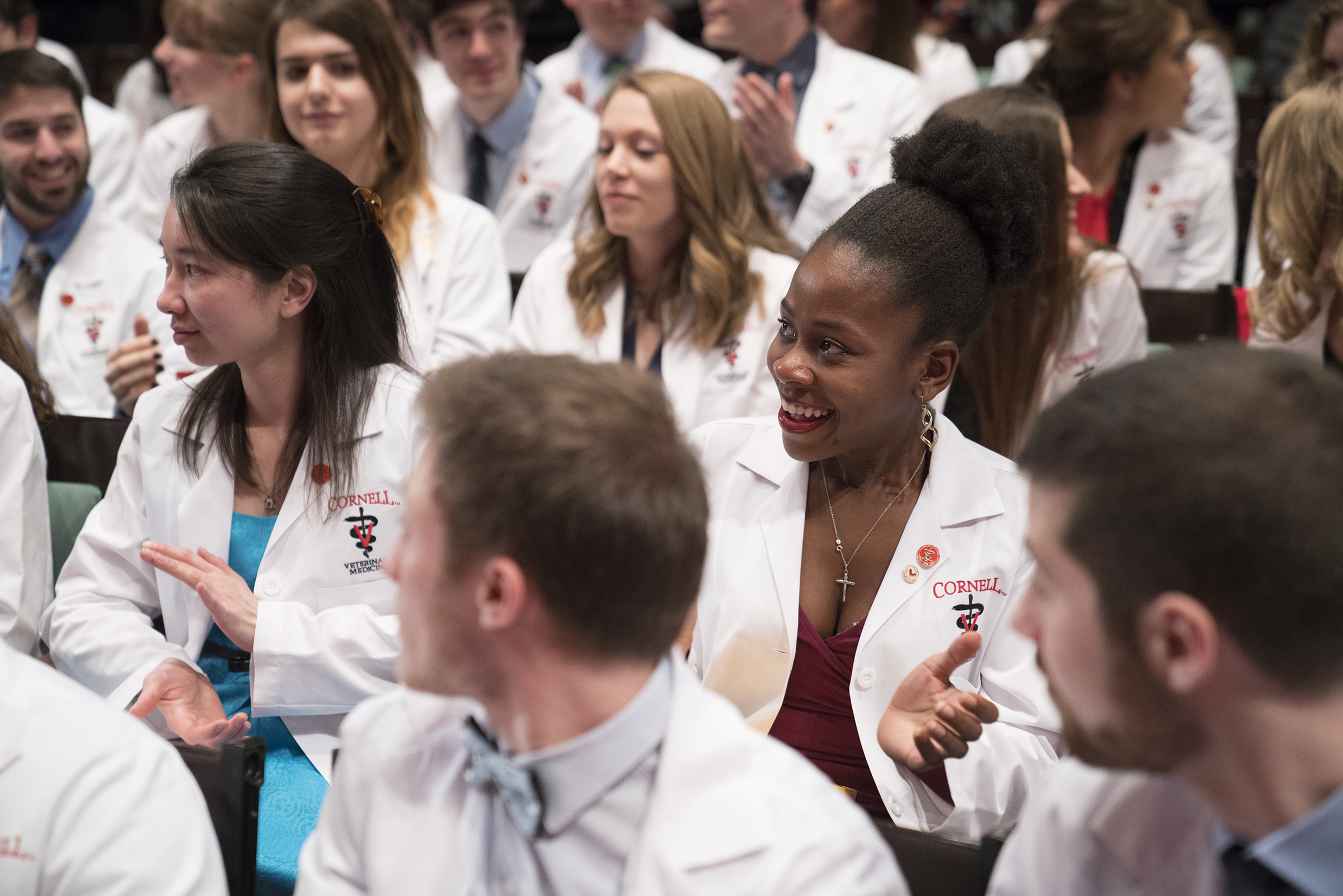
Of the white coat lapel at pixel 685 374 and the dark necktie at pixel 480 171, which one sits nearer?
the white coat lapel at pixel 685 374

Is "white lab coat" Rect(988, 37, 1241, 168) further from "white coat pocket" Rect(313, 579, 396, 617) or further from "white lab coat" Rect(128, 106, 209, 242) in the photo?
"white coat pocket" Rect(313, 579, 396, 617)

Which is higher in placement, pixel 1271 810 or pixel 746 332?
pixel 1271 810

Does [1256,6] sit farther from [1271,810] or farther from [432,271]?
[1271,810]

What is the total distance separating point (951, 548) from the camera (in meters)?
1.91

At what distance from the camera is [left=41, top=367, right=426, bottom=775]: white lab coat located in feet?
6.64

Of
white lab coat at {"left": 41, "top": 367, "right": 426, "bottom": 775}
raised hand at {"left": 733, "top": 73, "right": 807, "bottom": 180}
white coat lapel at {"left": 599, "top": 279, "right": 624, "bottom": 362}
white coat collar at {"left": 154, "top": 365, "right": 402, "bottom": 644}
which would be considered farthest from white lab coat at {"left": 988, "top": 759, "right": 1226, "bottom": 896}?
raised hand at {"left": 733, "top": 73, "right": 807, "bottom": 180}

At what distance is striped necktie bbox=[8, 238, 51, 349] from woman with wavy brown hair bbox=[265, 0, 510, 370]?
0.89 m

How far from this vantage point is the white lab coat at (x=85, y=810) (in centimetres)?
117

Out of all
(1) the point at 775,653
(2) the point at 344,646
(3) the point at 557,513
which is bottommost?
(2) the point at 344,646

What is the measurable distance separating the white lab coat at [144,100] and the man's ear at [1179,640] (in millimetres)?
5469

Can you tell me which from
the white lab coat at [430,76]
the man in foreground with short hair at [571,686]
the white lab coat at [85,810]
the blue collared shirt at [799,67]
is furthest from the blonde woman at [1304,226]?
the white lab coat at [430,76]

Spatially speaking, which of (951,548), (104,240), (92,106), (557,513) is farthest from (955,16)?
(557,513)

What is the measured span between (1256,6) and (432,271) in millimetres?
5866

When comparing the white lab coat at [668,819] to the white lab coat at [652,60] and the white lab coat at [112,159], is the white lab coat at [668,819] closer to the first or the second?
the white lab coat at [112,159]
